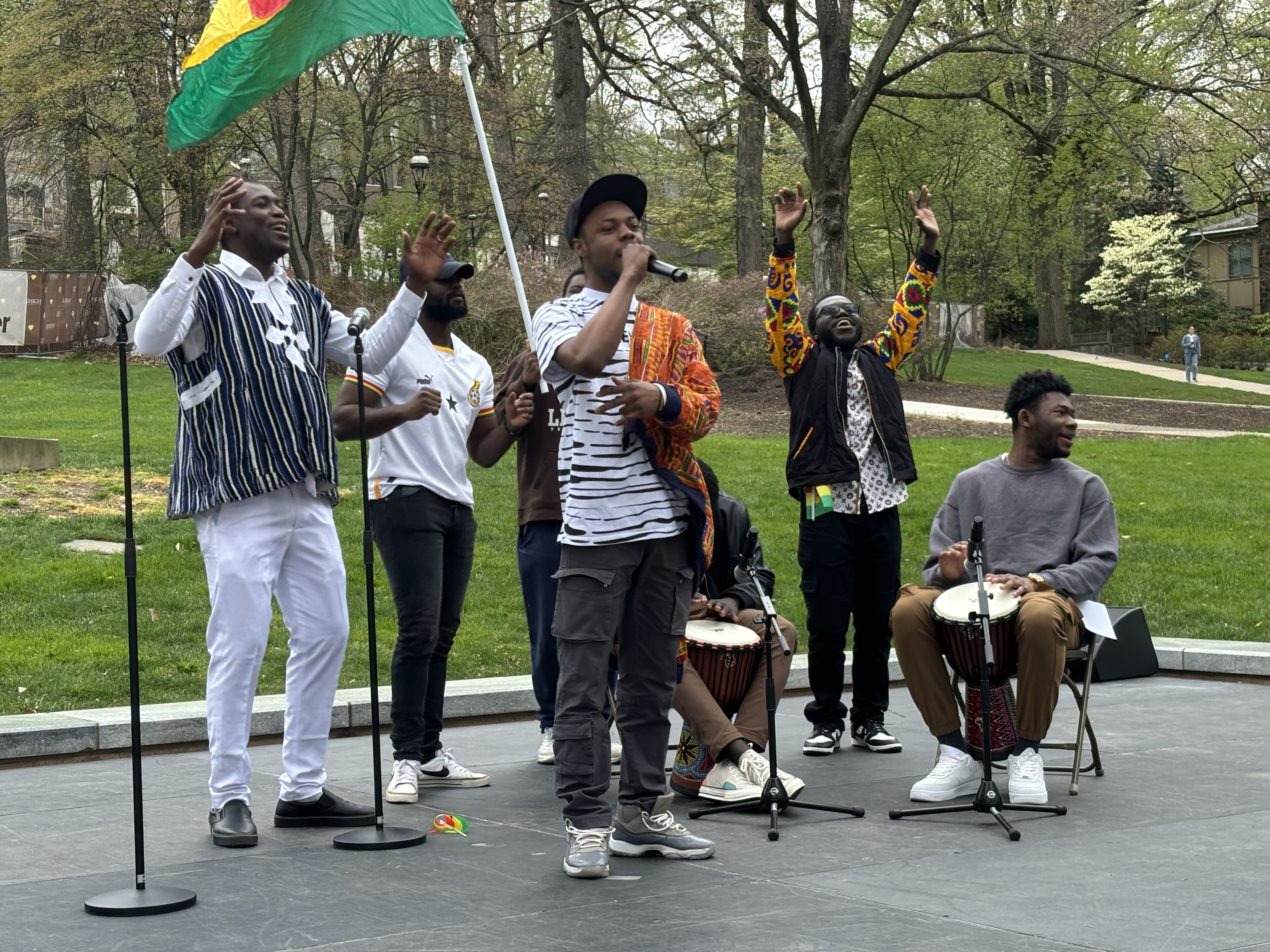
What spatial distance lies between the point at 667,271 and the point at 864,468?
8.51ft

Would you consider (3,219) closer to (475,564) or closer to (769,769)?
(475,564)

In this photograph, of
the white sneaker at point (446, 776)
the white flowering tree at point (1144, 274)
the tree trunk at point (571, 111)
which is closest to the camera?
the white sneaker at point (446, 776)

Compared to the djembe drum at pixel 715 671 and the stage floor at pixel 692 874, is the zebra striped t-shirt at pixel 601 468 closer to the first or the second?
the stage floor at pixel 692 874

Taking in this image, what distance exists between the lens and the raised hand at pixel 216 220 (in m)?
4.97

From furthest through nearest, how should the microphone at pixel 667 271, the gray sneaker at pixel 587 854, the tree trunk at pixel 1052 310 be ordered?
the tree trunk at pixel 1052 310 < the gray sneaker at pixel 587 854 < the microphone at pixel 667 271

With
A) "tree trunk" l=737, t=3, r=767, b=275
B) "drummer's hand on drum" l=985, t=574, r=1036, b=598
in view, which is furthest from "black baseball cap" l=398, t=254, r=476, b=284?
"tree trunk" l=737, t=3, r=767, b=275

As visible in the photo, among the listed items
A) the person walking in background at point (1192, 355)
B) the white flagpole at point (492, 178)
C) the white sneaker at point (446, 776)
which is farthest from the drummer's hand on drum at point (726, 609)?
the person walking in background at point (1192, 355)

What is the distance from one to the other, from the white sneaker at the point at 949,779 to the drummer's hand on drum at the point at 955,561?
2.30 ft

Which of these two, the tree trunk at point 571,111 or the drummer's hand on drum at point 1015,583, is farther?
the tree trunk at point 571,111

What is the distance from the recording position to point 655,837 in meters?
5.24

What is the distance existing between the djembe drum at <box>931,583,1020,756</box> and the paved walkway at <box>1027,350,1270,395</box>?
33.0 meters

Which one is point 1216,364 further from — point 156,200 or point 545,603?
point 545,603

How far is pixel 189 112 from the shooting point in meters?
6.20

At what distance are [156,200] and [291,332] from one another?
30290mm
